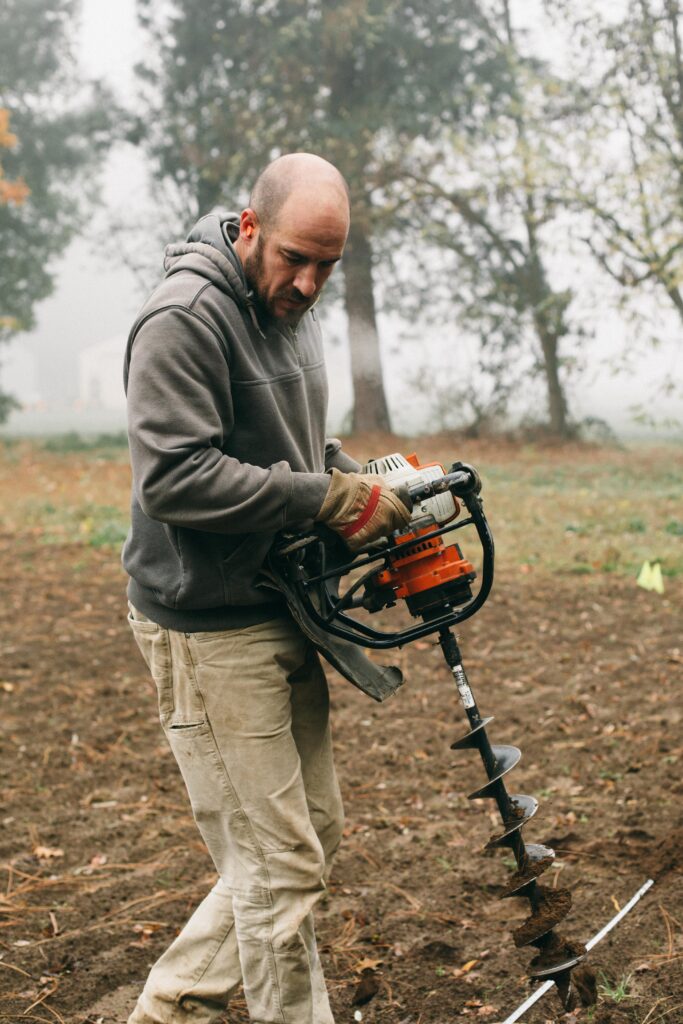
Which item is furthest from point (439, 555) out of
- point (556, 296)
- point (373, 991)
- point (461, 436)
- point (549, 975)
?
point (461, 436)

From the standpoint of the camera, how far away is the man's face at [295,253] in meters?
2.49

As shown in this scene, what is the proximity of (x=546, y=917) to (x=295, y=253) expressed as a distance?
1.75 meters

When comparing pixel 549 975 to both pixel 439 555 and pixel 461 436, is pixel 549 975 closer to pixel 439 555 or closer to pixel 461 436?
pixel 439 555

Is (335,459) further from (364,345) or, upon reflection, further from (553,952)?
(364,345)

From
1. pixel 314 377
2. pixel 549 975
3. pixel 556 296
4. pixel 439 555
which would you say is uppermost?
pixel 556 296

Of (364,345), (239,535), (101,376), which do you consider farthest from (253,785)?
(101,376)

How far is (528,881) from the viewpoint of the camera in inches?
110

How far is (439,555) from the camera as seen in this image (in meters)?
2.77

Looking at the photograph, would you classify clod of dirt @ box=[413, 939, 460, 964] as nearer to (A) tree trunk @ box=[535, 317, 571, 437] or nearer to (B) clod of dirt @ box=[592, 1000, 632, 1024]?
(B) clod of dirt @ box=[592, 1000, 632, 1024]

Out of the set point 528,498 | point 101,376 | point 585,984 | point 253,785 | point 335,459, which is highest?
point 101,376

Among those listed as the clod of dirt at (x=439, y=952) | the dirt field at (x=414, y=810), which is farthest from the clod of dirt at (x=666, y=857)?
the clod of dirt at (x=439, y=952)

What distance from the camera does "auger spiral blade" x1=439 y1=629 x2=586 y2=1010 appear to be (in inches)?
109

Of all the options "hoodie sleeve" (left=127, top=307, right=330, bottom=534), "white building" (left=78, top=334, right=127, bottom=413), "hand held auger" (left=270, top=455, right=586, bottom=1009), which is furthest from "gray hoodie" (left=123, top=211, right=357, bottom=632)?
"white building" (left=78, top=334, right=127, bottom=413)

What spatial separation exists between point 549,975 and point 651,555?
616cm
